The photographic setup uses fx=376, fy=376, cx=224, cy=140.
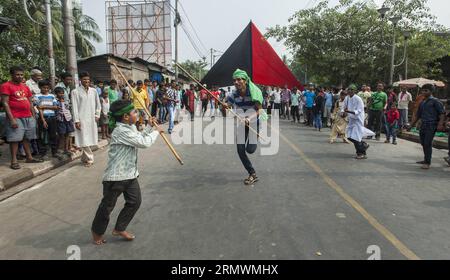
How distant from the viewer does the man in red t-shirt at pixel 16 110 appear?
21.4 feet

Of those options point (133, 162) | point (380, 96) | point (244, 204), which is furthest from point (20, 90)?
point (380, 96)

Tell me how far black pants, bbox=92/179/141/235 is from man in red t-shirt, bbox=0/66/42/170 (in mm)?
3811

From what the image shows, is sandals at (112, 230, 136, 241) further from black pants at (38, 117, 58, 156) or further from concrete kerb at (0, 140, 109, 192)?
black pants at (38, 117, 58, 156)

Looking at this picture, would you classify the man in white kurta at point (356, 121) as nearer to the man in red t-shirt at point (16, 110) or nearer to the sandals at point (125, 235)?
the sandals at point (125, 235)

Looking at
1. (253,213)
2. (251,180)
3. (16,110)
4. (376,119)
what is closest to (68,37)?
(16,110)

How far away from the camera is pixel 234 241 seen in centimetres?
370

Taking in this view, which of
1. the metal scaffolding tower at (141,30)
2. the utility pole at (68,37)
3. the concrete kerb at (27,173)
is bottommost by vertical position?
the concrete kerb at (27,173)

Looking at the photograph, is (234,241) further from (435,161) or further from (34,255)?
(435,161)

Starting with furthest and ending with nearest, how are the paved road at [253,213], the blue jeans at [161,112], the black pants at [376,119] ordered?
the blue jeans at [161,112], the black pants at [376,119], the paved road at [253,213]

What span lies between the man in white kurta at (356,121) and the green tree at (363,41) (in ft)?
40.0

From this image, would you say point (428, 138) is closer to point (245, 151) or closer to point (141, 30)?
point (245, 151)

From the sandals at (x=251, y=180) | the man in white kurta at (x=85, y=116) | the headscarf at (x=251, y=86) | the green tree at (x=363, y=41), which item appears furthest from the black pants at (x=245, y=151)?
the green tree at (x=363, y=41)

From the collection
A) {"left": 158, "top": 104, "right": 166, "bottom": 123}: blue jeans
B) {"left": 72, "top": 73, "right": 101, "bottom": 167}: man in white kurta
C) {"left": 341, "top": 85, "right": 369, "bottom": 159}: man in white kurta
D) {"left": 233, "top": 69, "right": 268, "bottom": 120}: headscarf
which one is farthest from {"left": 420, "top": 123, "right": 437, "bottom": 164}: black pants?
{"left": 158, "top": 104, "right": 166, "bottom": 123}: blue jeans
